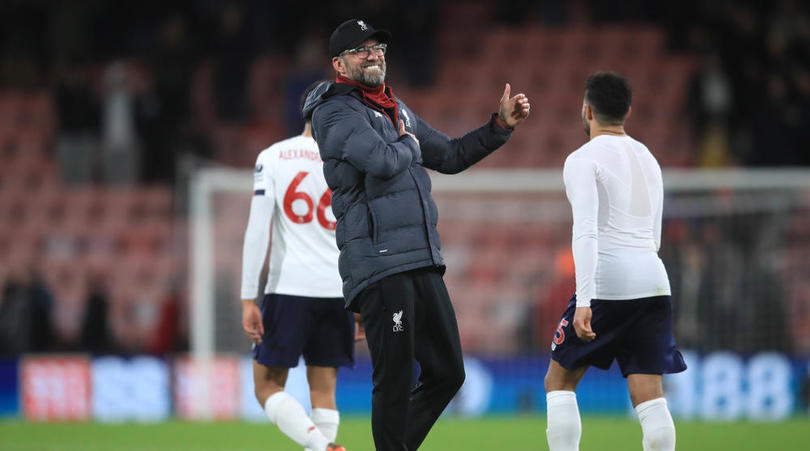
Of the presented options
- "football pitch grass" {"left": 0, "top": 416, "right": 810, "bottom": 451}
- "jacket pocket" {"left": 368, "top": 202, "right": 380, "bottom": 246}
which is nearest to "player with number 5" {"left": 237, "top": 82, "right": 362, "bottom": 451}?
"jacket pocket" {"left": 368, "top": 202, "right": 380, "bottom": 246}

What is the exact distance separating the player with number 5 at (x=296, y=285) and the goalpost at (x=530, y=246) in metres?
6.21

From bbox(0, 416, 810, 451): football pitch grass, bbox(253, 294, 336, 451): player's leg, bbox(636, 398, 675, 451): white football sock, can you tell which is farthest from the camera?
bbox(0, 416, 810, 451): football pitch grass

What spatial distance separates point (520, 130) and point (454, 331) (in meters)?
10.7

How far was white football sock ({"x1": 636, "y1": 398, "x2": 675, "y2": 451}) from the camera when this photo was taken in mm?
5566

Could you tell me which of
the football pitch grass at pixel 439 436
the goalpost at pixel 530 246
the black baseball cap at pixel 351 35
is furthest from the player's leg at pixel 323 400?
the goalpost at pixel 530 246

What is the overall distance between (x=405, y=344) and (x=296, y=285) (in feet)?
4.50

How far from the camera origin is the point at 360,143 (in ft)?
17.2

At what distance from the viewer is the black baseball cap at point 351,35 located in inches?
215

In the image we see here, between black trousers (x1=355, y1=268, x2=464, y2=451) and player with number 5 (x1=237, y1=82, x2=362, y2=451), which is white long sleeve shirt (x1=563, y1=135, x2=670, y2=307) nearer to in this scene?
black trousers (x1=355, y1=268, x2=464, y2=451)

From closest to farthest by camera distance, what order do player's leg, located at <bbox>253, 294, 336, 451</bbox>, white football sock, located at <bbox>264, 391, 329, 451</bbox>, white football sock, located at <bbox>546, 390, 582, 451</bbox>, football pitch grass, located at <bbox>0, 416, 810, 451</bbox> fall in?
1. white football sock, located at <bbox>546, 390, 582, 451</bbox>
2. white football sock, located at <bbox>264, 391, 329, 451</bbox>
3. player's leg, located at <bbox>253, 294, 336, 451</bbox>
4. football pitch grass, located at <bbox>0, 416, 810, 451</bbox>

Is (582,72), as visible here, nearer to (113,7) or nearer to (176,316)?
(176,316)

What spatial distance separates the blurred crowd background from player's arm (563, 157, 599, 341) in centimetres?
763

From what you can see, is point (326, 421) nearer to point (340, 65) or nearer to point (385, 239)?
point (385, 239)

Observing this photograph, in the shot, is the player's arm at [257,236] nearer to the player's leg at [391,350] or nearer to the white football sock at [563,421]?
the player's leg at [391,350]
